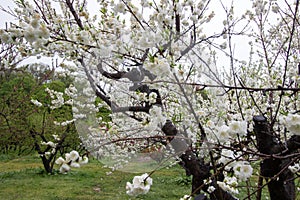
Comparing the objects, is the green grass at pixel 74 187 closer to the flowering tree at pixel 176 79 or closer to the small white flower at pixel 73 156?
the flowering tree at pixel 176 79

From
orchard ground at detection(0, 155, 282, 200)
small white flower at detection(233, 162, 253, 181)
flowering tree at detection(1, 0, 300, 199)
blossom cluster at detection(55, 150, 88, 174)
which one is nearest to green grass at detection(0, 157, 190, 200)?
orchard ground at detection(0, 155, 282, 200)

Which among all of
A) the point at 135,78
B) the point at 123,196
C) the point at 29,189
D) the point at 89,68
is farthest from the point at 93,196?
the point at 135,78

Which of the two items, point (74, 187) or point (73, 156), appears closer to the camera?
point (73, 156)

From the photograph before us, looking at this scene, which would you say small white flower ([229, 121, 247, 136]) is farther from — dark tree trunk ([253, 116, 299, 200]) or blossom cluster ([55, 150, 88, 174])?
blossom cluster ([55, 150, 88, 174])

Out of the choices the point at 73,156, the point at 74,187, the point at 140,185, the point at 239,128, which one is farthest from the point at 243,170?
the point at 74,187

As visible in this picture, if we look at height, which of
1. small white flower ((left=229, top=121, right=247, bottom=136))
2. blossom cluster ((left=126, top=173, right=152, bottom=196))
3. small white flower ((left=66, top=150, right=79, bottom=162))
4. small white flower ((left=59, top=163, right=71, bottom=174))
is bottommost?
blossom cluster ((left=126, top=173, right=152, bottom=196))

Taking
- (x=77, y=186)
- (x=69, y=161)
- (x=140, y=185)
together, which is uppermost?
(x=69, y=161)

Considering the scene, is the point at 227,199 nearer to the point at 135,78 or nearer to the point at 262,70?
the point at 135,78

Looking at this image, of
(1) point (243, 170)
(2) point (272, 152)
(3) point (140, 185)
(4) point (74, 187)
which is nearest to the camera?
(3) point (140, 185)

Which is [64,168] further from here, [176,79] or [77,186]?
[77,186]

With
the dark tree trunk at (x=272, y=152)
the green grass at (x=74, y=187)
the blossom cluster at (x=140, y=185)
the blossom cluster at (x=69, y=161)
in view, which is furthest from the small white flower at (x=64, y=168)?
the green grass at (x=74, y=187)

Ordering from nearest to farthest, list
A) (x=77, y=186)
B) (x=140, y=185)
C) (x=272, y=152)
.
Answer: (x=140, y=185)
(x=272, y=152)
(x=77, y=186)

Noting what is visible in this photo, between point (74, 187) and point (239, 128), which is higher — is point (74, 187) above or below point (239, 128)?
below

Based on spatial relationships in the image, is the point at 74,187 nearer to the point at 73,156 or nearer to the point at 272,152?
the point at 272,152
